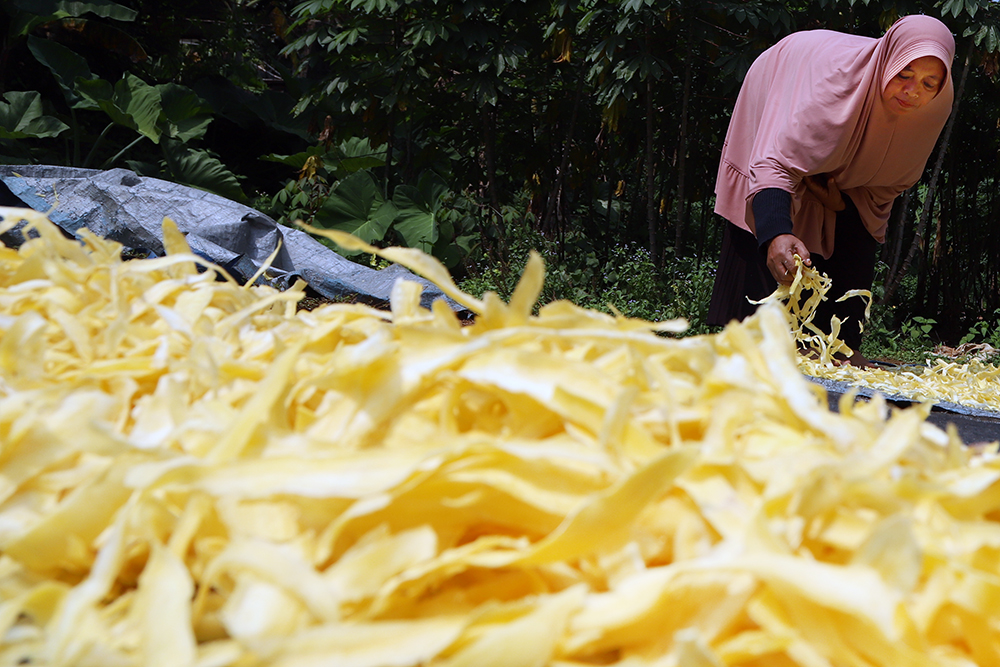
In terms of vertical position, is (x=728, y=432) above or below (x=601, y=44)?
below

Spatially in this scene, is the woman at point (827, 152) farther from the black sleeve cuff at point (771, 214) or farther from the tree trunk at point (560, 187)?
the tree trunk at point (560, 187)

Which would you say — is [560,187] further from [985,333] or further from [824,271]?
[824,271]

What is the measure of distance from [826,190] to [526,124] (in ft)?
12.9

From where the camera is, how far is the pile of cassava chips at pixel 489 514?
0.88 ft

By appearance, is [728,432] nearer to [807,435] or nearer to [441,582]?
[807,435]

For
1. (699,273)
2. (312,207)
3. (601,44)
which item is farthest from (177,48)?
(699,273)

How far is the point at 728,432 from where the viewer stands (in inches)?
13.3

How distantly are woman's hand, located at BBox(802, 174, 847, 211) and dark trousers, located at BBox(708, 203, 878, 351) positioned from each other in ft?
0.24

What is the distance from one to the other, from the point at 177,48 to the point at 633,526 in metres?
8.67

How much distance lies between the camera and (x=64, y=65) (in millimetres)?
6191

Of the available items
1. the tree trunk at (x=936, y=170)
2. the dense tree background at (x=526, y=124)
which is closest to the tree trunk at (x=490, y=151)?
the dense tree background at (x=526, y=124)

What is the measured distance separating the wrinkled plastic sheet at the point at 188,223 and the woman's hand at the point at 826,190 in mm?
2176

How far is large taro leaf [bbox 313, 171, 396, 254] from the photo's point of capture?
5.83 metres

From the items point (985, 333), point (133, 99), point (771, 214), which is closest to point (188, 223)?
point (133, 99)
